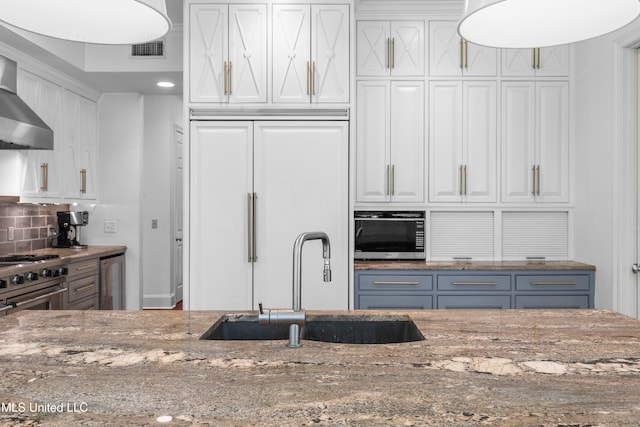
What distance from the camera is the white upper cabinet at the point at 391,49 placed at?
3824 millimetres

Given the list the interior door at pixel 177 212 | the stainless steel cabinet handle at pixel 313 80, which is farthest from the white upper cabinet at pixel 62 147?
the stainless steel cabinet handle at pixel 313 80

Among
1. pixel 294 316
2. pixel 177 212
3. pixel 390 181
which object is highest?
pixel 390 181

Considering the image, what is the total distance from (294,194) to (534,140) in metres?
2.02

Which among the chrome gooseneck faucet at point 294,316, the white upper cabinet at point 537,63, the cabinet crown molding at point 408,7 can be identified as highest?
the cabinet crown molding at point 408,7

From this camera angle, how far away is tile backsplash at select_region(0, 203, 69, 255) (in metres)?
3.89

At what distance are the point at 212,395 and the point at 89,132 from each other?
4.41m

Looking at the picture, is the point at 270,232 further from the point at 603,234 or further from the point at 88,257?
the point at 603,234

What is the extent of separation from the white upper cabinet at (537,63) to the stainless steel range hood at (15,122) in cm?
353

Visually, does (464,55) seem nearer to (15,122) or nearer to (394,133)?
(394,133)

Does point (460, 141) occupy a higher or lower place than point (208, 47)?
lower

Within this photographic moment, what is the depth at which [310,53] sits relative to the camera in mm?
3299

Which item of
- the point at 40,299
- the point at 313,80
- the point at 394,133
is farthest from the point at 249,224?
the point at 40,299

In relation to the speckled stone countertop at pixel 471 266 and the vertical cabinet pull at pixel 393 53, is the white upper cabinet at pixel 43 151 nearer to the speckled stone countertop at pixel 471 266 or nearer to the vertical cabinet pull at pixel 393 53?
the speckled stone countertop at pixel 471 266

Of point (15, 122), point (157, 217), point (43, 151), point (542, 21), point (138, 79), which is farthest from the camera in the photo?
point (157, 217)
